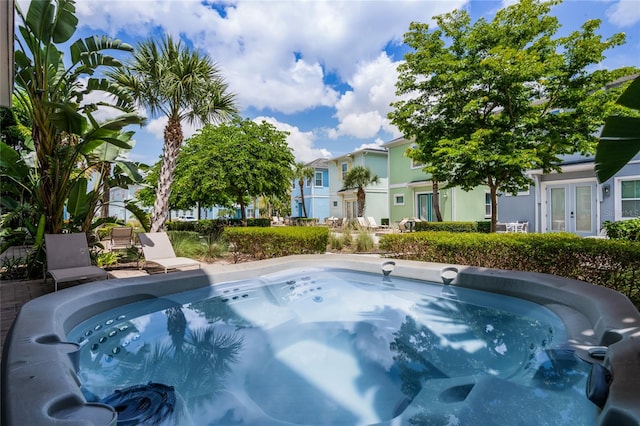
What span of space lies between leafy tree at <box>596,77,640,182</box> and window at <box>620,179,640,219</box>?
13934mm

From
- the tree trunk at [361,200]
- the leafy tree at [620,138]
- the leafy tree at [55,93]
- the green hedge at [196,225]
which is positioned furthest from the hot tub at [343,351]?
the tree trunk at [361,200]

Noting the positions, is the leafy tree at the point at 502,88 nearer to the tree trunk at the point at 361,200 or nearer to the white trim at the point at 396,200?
→ the white trim at the point at 396,200

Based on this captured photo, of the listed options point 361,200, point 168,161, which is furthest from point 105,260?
point 361,200

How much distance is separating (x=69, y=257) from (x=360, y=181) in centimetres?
2300

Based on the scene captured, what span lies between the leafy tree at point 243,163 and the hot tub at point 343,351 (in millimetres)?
7081

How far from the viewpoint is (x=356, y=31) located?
11.8 m

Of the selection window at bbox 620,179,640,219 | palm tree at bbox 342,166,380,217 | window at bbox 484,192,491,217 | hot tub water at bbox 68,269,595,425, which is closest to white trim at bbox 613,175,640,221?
window at bbox 620,179,640,219

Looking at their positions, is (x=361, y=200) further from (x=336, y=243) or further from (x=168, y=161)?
(x=168, y=161)

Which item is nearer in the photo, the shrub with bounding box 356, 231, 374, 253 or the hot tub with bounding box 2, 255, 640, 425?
the hot tub with bounding box 2, 255, 640, 425

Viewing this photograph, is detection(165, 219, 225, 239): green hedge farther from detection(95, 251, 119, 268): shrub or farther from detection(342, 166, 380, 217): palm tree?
detection(342, 166, 380, 217): palm tree

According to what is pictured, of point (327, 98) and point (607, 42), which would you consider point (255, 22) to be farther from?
point (327, 98)

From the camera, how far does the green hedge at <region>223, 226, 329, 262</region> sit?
10164mm

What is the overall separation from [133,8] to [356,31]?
24.6 ft

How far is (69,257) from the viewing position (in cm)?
709
